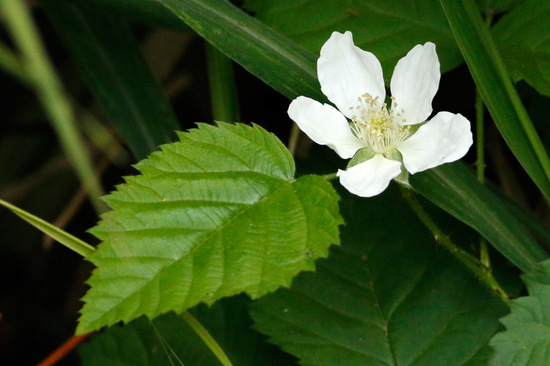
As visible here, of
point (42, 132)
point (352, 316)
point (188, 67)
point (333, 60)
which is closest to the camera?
point (333, 60)

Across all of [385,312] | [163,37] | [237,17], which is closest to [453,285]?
[385,312]

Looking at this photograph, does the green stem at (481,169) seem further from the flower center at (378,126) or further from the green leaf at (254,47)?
the green leaf at (254,47)

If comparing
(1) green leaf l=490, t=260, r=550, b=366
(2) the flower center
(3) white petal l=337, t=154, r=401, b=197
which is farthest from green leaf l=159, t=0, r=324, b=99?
Answer: (1) green leaf l=490, t=260, r=550, b=366

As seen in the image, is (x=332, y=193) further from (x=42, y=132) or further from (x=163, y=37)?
(x=42, y=132)

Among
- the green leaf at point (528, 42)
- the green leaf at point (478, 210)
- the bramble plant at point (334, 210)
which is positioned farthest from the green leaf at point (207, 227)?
the green leaf at point (528, 42)

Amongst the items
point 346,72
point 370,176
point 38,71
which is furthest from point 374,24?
point 38,71

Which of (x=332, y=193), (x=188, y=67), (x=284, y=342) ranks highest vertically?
(x=188, y=67)
